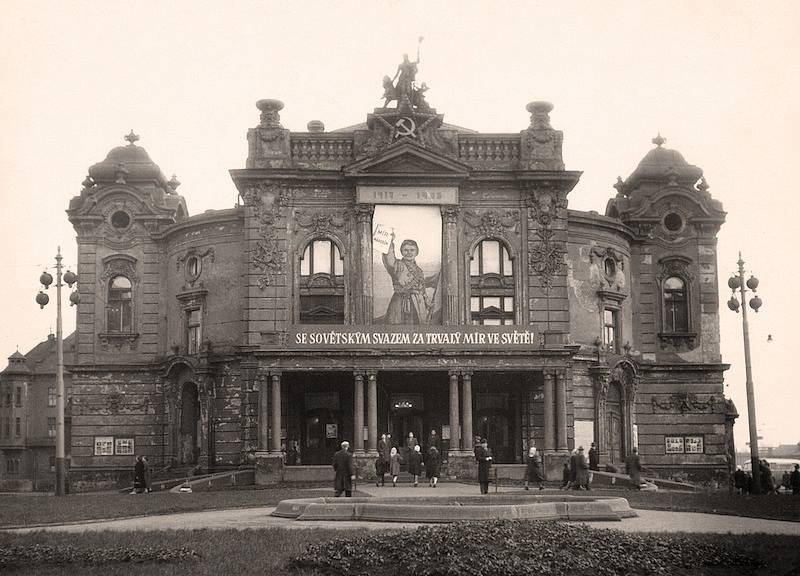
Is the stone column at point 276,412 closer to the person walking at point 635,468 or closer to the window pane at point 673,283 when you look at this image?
the person walking at point 635,468

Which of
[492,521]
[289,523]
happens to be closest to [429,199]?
[289,523]

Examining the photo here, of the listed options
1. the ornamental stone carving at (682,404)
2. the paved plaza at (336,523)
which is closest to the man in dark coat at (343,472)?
the paved plaza at (336,523)

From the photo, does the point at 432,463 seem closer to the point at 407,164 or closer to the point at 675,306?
the point at 407,164

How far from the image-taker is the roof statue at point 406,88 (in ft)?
149

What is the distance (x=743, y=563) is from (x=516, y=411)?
92.9ft

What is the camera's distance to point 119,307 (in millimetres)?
49375

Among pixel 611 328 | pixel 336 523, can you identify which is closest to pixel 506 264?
pixel 611 328

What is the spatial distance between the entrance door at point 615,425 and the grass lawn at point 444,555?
29.2 m

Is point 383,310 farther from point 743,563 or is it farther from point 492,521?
point 743,563

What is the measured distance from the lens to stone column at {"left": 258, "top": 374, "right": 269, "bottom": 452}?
4084cm

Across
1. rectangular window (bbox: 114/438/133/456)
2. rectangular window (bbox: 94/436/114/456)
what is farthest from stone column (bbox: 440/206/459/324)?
rectangular window (bbox: 94/436/114/456)

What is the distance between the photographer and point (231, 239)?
153 ft

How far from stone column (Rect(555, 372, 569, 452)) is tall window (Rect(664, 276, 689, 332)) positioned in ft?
35.5

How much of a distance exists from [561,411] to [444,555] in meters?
26.1
